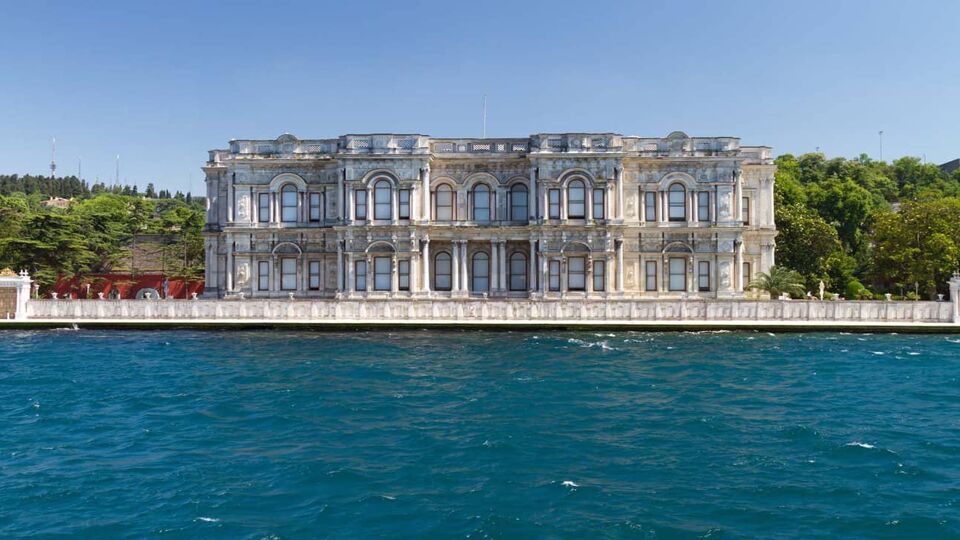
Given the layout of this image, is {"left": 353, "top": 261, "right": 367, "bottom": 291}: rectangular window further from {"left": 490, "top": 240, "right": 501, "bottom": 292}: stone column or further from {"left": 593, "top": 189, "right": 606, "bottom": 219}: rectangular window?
{"left": 593, "top": 189, "right": 606, "bottom": 219}: rectangular window

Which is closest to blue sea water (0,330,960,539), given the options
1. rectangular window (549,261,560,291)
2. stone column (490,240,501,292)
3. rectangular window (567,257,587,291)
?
rectangular window (549,261,560,291)

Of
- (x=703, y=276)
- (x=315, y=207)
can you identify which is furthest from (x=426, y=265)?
(x=703, y=276)

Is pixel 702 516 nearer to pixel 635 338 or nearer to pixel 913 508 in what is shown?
pixel 913 508

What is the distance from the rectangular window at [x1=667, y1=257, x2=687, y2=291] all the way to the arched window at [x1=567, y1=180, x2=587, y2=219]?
579 cm

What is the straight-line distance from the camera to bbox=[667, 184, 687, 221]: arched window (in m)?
40.8

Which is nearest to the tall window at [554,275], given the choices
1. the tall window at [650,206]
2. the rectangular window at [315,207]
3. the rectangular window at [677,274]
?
the tall window at [650,206]

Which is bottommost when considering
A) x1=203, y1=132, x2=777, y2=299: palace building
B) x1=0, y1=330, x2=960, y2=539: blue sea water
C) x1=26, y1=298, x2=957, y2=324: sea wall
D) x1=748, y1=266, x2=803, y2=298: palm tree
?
x1=0, y1=330, x2=960, y2=539: blue sea water

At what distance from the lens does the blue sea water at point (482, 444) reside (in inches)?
444

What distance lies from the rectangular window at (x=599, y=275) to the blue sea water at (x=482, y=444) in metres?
12.9

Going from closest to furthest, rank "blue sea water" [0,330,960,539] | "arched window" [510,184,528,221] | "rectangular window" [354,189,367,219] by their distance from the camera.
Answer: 1. "blue sea water" [0,330,960,539]
2. "rectangular window" [354,189,367,219]
3. "arched window" [510,184,528,221]

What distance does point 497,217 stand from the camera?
135ft

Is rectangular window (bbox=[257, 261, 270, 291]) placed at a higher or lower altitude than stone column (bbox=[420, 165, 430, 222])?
lower

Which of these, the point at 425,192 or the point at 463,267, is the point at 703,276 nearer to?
the point at 463,267

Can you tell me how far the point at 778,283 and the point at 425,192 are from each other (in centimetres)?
1864
